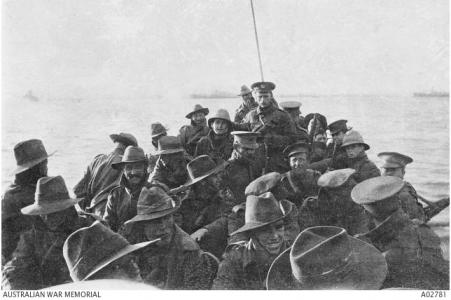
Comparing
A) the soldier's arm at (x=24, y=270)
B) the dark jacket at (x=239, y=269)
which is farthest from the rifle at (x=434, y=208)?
the soldier's arm at (x=24, y=270)

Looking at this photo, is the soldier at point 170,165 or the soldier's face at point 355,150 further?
the soldier's face at point 355,150

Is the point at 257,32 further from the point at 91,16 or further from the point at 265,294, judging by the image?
the point at 265,294

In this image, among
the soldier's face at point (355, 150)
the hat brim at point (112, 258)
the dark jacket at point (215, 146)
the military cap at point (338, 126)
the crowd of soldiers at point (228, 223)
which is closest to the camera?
the hat brim at point (112, 258)

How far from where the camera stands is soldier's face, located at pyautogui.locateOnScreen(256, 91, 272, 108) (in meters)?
7.02

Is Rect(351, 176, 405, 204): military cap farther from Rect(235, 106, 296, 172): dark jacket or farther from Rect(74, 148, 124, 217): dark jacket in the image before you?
Rect(74, 148, 124, 217): dark jacket

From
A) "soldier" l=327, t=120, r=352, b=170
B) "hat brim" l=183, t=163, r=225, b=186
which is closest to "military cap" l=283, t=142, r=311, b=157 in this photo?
"hat brim" l=183, t=163, r=225, b=186

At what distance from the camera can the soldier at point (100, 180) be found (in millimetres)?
6133

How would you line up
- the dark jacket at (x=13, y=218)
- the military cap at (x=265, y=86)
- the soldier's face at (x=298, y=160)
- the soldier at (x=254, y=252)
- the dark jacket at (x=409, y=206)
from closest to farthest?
the soldier at (x=254, y=252) < the dark jacket at (x=13, y=218) < the dark jacket at (x=409, y=206) < the soldier's face at (x=298, y=160) < the military cap at (x=265, y=86)

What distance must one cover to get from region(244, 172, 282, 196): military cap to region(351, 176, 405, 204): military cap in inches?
43.3

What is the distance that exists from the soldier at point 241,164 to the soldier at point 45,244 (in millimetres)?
2150

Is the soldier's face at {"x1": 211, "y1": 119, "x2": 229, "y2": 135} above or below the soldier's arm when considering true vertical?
above

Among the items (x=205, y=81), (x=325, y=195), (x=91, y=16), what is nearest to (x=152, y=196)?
(x=325, y=195)

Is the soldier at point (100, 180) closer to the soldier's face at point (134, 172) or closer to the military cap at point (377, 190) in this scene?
the soldier's face at point (134, 172)

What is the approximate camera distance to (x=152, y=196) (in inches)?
176
